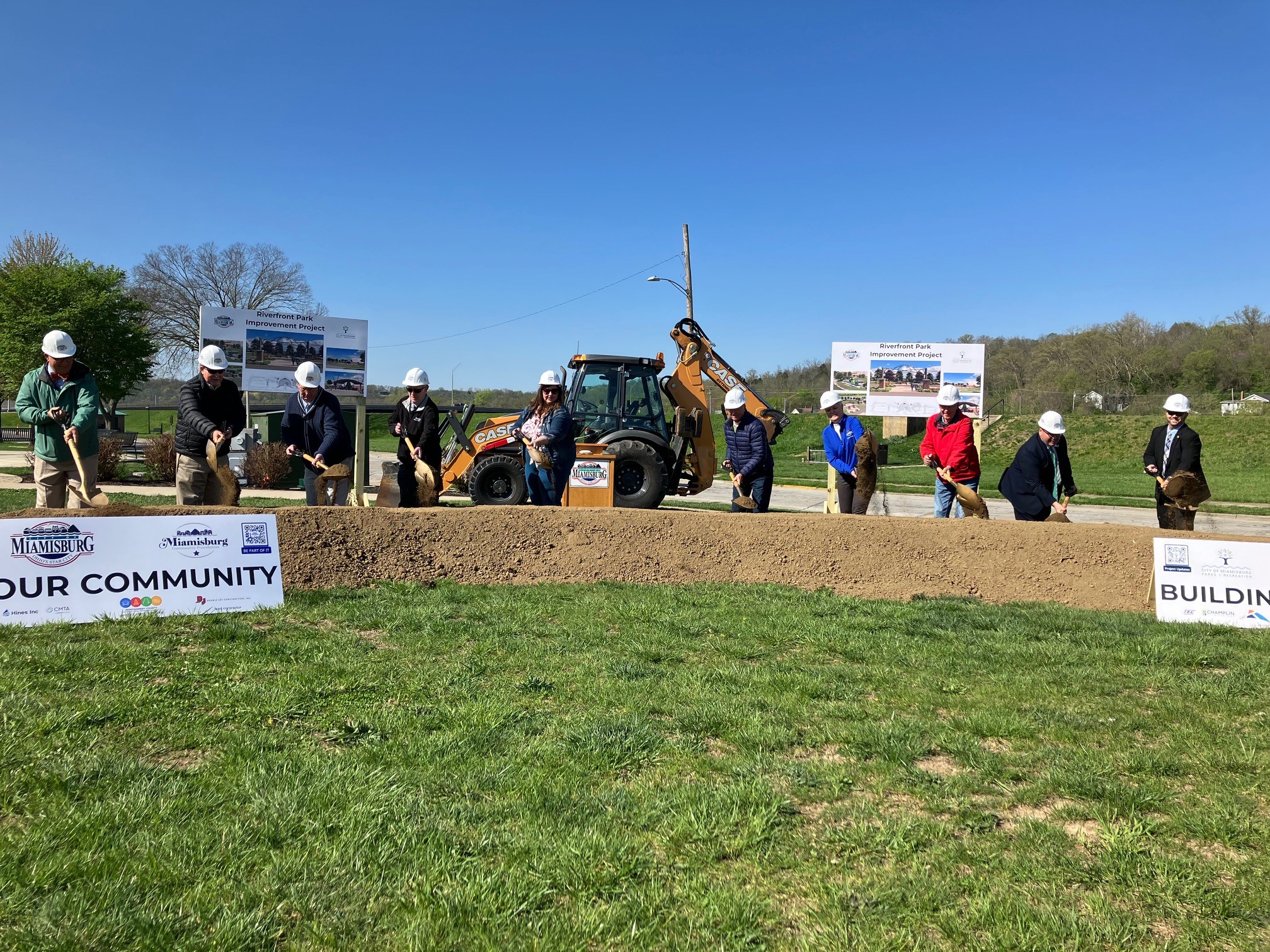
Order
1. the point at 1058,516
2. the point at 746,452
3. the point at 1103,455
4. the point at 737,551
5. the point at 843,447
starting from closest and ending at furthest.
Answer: the point at 737,551, the point at 1058,516, the point at 746,452, the point at 843,447, the point at 1103,455

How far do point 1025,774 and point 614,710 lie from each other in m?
1.83

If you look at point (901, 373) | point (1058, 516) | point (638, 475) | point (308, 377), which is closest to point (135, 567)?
point (308, 377)

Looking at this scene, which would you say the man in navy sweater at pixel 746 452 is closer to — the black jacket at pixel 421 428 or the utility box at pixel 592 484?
the utility box at pixel 592 484

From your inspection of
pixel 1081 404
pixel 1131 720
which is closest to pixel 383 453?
pixel 1131 720

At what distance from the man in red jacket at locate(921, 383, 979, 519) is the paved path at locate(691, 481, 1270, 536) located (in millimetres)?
6016

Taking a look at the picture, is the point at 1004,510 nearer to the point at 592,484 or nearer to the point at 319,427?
the point at 592,484

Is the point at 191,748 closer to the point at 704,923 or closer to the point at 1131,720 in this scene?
the point at 704,923

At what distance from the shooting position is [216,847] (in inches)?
112

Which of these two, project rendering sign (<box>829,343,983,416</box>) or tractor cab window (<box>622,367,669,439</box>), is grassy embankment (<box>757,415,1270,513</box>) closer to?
project rendering sign (<box>829,343,983,416</box>)

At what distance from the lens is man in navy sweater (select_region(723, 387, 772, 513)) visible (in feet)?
29.5

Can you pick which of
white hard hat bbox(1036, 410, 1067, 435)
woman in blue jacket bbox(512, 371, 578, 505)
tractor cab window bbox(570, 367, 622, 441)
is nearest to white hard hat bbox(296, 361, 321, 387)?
woman in blue jacket bbox(512, 371, 578, 505)

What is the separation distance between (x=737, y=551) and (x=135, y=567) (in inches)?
185

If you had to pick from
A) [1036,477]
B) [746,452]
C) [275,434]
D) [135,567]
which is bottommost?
[135,567]

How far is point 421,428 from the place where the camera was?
830cm
